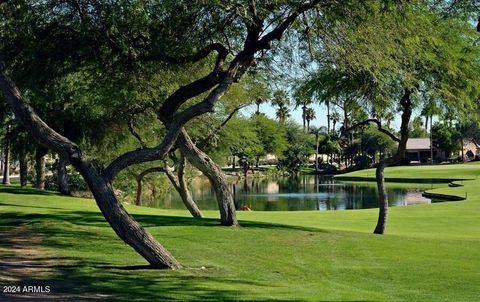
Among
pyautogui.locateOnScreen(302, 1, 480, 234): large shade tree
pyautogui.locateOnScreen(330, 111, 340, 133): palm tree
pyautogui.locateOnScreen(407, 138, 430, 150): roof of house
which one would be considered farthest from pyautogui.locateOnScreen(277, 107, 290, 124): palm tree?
pyautogui.locateOnScreen(302, 1, 480, 234): large shade tree

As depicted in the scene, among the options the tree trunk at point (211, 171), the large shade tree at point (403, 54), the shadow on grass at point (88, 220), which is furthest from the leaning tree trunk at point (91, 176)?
the shadow on grass at point (88, 220)

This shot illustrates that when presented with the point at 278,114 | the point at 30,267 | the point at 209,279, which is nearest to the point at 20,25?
the point at 30,267

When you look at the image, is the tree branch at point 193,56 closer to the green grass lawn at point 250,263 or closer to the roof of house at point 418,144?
the green grass lawn at point 250,263

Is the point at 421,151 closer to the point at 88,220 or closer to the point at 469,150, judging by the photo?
the point at 469,150

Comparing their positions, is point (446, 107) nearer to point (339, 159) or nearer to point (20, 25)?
point (20, 25)

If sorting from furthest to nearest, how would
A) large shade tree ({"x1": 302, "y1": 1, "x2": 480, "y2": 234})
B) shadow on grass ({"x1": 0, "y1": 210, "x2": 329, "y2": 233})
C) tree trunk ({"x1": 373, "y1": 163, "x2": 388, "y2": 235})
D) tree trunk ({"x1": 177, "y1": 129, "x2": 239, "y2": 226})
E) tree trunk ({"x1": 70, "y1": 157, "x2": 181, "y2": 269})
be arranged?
tree trunk ({"x1": 373, "y1": 163, "x2": 388, "y2": 235}), shadow on grass ({"x1": 0, "y1": 210, "x2": 329, "y2": 233}), tree trunk ({"x1": 177, "y1": 129, "x2": 239, "y2": 226}), large shade tree ({"x1": 302, "y1": 1, "x2": 480, "y2": 234}), tree trunk ({"x1": 70, "y1": 157, "x2": 181, "y2": 269})

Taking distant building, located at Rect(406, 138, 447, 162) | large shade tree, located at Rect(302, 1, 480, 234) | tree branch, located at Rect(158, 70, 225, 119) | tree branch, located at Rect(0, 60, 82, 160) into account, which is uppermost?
distant building, located at Rect(406, 138, 447, 162)

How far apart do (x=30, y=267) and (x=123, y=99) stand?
1083 centimetres

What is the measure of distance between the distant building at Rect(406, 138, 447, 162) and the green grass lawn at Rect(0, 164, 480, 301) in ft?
378

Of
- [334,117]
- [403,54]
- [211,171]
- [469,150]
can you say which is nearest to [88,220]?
[211,171]

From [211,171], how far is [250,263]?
596 centimetres

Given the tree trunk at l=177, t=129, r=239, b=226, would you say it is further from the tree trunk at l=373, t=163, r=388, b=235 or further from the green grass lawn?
the tree trunk at l=373, t=163, r=388, b=235

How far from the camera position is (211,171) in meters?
20.0

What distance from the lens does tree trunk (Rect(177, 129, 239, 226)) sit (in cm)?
1975
